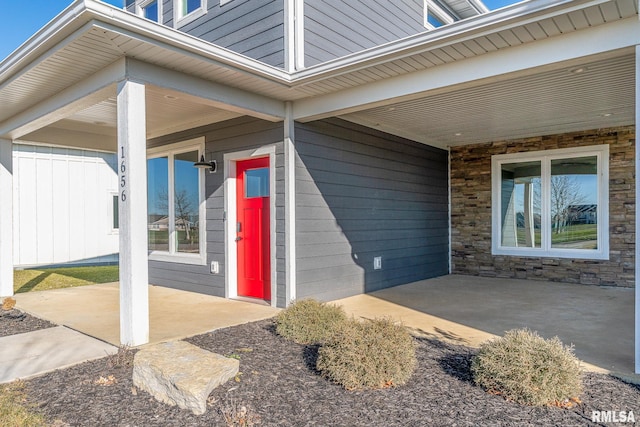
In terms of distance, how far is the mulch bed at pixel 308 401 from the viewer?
2.57 m

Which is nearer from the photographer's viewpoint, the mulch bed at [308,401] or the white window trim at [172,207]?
the mulch bed at [308,401]

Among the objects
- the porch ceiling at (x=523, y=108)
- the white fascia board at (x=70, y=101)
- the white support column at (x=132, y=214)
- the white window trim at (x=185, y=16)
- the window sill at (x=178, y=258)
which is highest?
the white window trim at (x=185, y=16)

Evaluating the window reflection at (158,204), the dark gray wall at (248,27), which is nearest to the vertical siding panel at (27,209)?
the window reflection at (158,204)

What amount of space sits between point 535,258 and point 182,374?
7.46 meters

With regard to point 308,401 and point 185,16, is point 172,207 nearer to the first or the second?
point 185,16

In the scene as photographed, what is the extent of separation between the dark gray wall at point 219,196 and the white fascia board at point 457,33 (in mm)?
1406

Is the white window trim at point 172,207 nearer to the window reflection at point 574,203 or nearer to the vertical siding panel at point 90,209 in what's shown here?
the vertical siding panel at point 90,209

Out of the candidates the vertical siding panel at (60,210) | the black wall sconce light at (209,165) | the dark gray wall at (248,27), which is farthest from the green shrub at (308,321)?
the vertical siding panel at (60,210)

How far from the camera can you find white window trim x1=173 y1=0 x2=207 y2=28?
7160mm

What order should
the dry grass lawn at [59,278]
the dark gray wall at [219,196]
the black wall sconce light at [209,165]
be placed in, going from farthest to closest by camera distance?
1. the dry grass lawn at [59,278]
2. the black wall sconce light at [209,165]
3. the dark gray wall at [219,196]

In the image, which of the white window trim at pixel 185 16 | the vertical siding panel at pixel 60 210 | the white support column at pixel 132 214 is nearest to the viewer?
the white support column at pixel 132 214

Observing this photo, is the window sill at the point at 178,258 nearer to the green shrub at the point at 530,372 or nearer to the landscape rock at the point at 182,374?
the landscape rock at the point at 182,374

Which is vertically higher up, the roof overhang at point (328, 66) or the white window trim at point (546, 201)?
the roof overhang at point (328, 66)

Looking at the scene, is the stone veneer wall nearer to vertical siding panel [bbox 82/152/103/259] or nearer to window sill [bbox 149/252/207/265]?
window sill [bbox 149/252/207/265]
